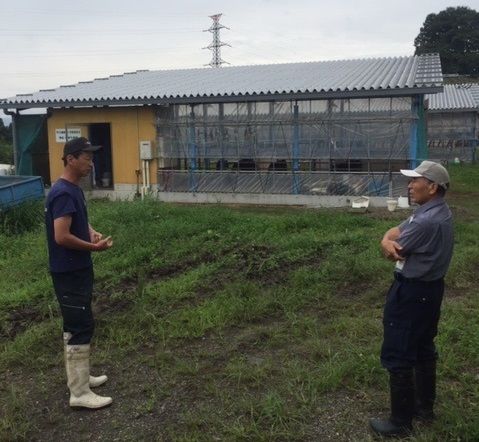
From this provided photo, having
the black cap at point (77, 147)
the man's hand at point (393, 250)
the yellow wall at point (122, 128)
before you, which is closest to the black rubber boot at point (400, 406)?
the man's hand at point (393, 250)

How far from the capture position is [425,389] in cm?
→ 347

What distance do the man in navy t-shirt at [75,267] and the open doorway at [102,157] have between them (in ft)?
39.0

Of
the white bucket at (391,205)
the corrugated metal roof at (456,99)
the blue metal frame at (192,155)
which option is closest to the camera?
the white bucket at (391,205)

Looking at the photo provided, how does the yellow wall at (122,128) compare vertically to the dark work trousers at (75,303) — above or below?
above

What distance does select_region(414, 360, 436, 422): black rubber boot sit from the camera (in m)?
3.46

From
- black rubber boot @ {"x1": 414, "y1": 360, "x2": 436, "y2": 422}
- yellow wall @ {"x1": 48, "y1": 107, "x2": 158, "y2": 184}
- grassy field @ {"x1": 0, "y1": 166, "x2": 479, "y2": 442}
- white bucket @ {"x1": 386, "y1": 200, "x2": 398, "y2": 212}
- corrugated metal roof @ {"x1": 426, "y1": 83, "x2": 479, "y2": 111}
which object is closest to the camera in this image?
black rubber boot @ {"x1": 414, "y1": 360, "x2": 436, "y2": 422}

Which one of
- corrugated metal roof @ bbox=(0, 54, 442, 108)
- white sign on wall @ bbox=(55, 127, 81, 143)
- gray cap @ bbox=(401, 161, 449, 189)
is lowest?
gray cap @ bbox=(401, 161, 449, 189)

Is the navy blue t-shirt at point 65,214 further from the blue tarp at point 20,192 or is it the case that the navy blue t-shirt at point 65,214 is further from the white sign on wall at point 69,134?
the white sign on wall at point 69,134

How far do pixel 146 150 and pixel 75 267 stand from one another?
34.8ft

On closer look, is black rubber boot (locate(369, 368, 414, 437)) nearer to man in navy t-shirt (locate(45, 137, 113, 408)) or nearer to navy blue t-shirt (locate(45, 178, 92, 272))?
man in navy t-shirt (locate(45, 137, 113, 408))

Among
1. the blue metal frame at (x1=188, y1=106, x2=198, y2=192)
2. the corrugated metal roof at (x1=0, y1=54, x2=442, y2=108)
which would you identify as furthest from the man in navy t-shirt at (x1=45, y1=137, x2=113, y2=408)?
the blue metal frame at (x1=188, y1=106, x2=198, y2=192)

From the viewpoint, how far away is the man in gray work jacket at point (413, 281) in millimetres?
3150

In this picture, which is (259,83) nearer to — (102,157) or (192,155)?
(192,155)

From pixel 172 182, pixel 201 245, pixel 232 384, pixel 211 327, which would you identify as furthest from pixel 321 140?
pixel 232 384
